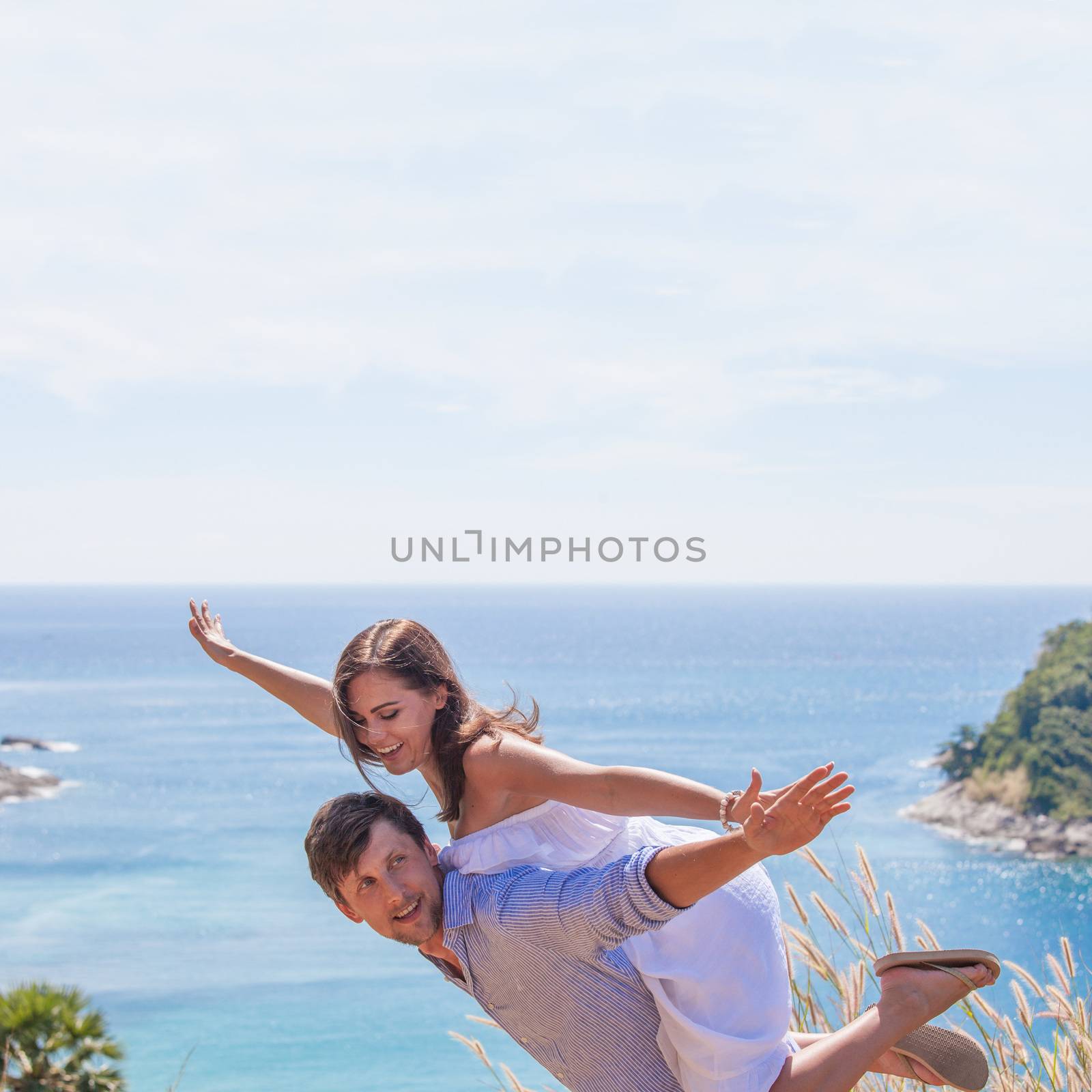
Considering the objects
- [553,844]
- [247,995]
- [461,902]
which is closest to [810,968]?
[553,844]

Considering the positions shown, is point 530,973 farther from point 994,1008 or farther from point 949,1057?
point 994,1008

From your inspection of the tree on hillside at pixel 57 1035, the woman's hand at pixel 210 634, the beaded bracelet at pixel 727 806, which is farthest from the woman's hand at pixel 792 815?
the tree on hillside at pixel 57 1035

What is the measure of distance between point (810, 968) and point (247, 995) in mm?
41815

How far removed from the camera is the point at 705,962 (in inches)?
99.7

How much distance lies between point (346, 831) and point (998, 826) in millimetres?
55078

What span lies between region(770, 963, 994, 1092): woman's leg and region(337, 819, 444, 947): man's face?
0.80 meters

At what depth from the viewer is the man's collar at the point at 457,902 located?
2386 millimetres

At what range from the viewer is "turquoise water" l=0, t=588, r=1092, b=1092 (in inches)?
1492

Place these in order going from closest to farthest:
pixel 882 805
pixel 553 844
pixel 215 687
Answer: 1. pixel 553 844
2. pixel 882 805
3. pixel 215 687

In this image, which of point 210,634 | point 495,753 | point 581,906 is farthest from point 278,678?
point 581,906

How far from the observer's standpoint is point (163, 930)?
47688 millimetres

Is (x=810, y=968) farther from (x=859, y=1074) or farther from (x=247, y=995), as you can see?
(x=247, y=995)

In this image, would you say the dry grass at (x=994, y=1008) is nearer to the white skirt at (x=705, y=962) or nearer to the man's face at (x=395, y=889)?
the white skirt at (x=705, y=962)

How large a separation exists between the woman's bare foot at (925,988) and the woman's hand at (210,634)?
2209 millimetres
